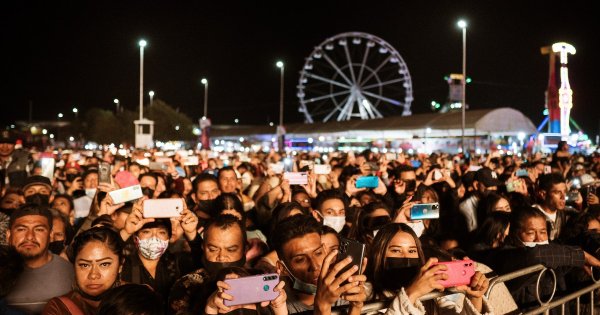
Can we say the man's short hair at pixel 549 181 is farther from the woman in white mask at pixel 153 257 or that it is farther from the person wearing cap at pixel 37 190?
the person wearing cap at pixel 37 190

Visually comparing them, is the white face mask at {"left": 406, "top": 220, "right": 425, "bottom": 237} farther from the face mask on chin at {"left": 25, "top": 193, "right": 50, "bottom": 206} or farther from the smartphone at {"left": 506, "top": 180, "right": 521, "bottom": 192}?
the face mask on chin at {"left": 25, "top": 193, "right": 50, "bottom": 206}

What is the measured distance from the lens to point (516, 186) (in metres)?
7.81

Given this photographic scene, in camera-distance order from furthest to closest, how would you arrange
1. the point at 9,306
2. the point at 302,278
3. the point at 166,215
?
the point at 166,215 < the point at 9,306 < the point at 302,278

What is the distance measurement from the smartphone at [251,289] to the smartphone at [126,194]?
2940 millimetres

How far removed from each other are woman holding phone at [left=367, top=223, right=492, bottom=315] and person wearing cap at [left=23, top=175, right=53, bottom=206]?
14.3 feet

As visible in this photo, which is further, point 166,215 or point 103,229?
point 166,215

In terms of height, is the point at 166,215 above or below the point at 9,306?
above

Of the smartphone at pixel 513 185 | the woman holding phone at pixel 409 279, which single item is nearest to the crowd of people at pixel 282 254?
the woman holding phone at pixel 409 279

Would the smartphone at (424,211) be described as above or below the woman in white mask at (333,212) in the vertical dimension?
above

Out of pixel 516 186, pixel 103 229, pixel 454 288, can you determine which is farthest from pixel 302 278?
pixel 516 186

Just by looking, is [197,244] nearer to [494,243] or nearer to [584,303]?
[494,243]

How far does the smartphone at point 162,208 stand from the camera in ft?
14.0

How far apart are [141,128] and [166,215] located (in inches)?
805

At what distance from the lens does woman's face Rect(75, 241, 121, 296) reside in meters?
3.41
